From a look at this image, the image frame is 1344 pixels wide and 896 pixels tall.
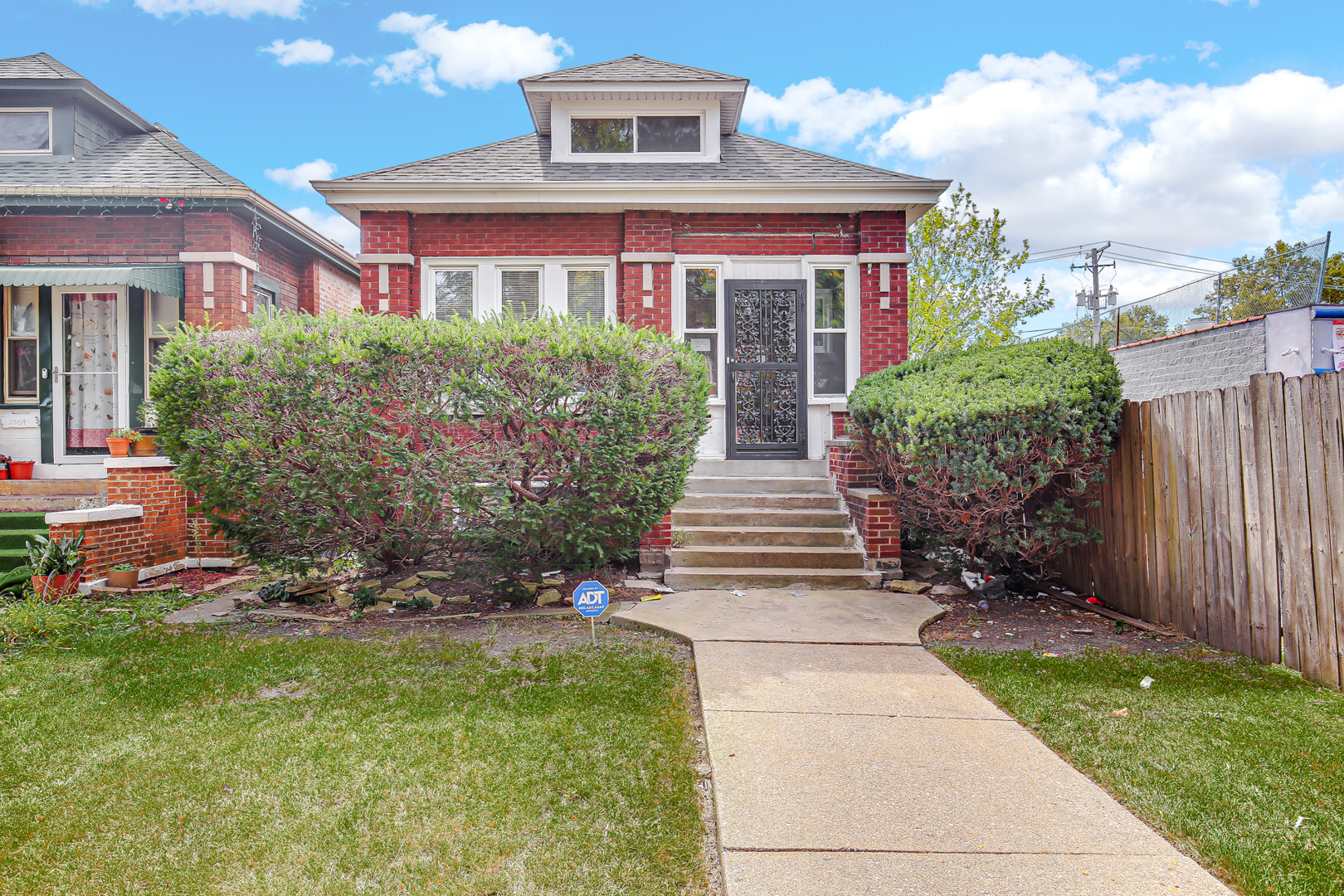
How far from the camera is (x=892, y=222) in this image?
9.06 metres

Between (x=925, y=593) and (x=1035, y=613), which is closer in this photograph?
(x=1035, y=613)

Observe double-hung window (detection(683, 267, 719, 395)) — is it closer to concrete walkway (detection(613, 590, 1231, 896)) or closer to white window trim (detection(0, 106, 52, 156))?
concrete walkway (detection(613, 590, 1231, 896))

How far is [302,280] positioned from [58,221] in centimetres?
321

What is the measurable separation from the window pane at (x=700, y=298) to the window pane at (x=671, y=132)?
2.05 metres

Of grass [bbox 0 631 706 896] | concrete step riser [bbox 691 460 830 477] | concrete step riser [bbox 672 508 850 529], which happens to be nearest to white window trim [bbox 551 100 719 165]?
concrete step riser [bbox 691 460 830 477]

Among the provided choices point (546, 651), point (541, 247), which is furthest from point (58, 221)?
point (546, 651)

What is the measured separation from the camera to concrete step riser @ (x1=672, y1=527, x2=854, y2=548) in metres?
6.70

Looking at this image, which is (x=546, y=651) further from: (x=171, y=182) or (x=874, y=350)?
(x=171, y=182)

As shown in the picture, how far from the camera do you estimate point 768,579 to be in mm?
6195

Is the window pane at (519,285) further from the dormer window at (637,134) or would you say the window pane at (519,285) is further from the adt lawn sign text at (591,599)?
the adt lawn sign text at (591,599)

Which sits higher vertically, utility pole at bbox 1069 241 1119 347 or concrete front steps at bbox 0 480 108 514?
utility pole at bbox 1069 241 1119 347

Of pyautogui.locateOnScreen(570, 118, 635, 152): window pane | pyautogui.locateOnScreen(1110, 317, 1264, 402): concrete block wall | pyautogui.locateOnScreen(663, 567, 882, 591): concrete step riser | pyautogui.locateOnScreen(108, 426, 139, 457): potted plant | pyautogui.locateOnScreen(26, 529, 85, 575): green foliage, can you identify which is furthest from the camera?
pyautogui.locateOnScreen(1110, 317, 1264, 402): concrete block wall

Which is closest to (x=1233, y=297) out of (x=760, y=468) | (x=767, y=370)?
(x=767, y=370)

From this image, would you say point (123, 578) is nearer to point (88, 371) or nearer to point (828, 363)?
point (88, 371)
